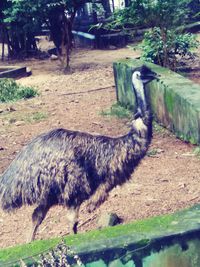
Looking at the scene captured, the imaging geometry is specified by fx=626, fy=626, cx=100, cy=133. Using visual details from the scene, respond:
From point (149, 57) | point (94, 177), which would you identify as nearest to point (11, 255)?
point (94, 177)

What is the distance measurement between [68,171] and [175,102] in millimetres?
2579

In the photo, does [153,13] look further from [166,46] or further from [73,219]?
[73,219]

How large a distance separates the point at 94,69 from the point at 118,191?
285 inches

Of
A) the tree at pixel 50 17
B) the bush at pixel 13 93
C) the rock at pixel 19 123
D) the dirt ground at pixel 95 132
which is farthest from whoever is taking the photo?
the tree at pixel 50 17

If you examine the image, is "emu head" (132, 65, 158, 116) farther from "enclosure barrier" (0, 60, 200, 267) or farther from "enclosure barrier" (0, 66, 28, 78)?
"enclosure barrier" (0, 66, 28, 78)

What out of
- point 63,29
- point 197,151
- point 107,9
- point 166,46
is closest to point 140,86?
point 197,151

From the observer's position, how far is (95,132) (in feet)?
24.2

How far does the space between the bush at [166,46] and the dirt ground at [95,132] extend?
572 millimetres

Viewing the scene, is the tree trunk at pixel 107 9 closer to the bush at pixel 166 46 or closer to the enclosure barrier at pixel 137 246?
the bush at pixel 166 46

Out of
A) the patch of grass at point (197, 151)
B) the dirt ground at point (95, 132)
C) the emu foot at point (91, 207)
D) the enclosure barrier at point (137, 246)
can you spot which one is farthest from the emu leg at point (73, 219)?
the patch of grass at point (197, 151)

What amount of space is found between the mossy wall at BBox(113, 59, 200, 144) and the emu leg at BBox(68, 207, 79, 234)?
1934 millimetres

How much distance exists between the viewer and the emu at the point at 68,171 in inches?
174

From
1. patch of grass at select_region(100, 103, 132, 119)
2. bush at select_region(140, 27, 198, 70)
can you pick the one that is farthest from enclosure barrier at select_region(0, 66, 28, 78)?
patch of grass at select_region(100, 103, 132, 119)

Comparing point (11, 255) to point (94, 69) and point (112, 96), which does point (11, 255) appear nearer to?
point (112, 96)
